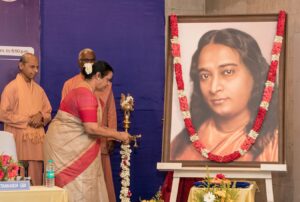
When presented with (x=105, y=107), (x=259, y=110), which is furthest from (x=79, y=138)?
(x=105, y=107)

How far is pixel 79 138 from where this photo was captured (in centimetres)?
521

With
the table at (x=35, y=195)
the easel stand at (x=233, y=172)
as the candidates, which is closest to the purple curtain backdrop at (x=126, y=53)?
the easel stand at (x=233, y=172)

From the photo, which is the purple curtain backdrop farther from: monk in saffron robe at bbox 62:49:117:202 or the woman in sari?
the woman in sari

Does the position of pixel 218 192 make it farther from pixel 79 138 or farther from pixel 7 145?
pixel 7 145

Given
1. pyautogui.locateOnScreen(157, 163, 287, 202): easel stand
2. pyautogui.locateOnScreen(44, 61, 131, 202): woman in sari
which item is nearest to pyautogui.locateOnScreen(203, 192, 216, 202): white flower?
pyautogui.locateOnScreen(157, 163, 287, 202): easel stand

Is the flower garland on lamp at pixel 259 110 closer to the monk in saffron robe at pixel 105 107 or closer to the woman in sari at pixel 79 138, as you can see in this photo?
the woman in sari at pixel 79 138

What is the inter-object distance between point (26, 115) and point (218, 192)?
2412mm

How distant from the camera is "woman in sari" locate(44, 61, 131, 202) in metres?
5.11

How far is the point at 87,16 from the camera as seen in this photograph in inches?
277

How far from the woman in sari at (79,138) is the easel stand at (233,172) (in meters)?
0.54

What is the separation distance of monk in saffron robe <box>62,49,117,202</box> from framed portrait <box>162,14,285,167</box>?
1.20 metres

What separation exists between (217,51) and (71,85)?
5.51 feet

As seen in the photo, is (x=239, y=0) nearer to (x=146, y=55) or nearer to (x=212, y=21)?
(x=146, y=55)

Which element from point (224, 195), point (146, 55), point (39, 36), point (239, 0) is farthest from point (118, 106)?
point (224, 195)
